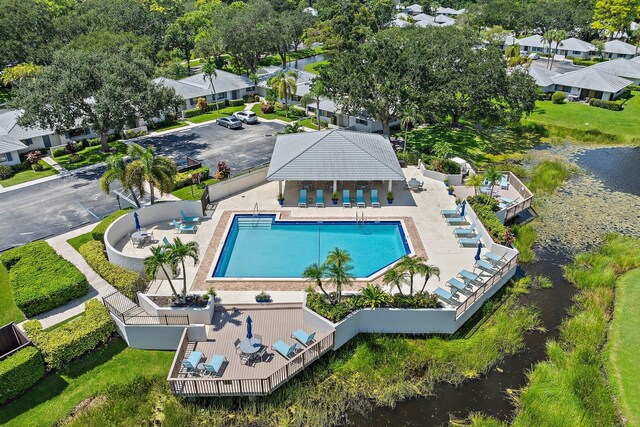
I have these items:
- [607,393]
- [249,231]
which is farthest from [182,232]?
[607,393]

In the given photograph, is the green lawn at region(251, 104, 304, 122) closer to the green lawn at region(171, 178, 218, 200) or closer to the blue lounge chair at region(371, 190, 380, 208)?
the green lawn at region(171, 178, 218, 200)

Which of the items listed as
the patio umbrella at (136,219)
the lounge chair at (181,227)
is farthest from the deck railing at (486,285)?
the patio umbrella at (136,219)

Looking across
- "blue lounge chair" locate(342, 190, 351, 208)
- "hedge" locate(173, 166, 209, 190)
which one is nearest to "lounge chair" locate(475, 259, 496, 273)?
"blue lounge chair" locate(342, 190, 351, 208)

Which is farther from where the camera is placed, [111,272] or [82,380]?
[111,272]

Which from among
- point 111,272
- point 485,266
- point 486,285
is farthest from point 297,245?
point 486,285

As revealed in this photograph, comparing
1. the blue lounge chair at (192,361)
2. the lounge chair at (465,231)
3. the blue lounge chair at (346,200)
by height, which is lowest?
the blue lounge chair at (192,361)

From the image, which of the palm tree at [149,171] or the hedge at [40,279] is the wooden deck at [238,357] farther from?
the palm tree at [149,171]

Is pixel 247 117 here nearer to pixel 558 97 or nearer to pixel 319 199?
pixel 319 199
